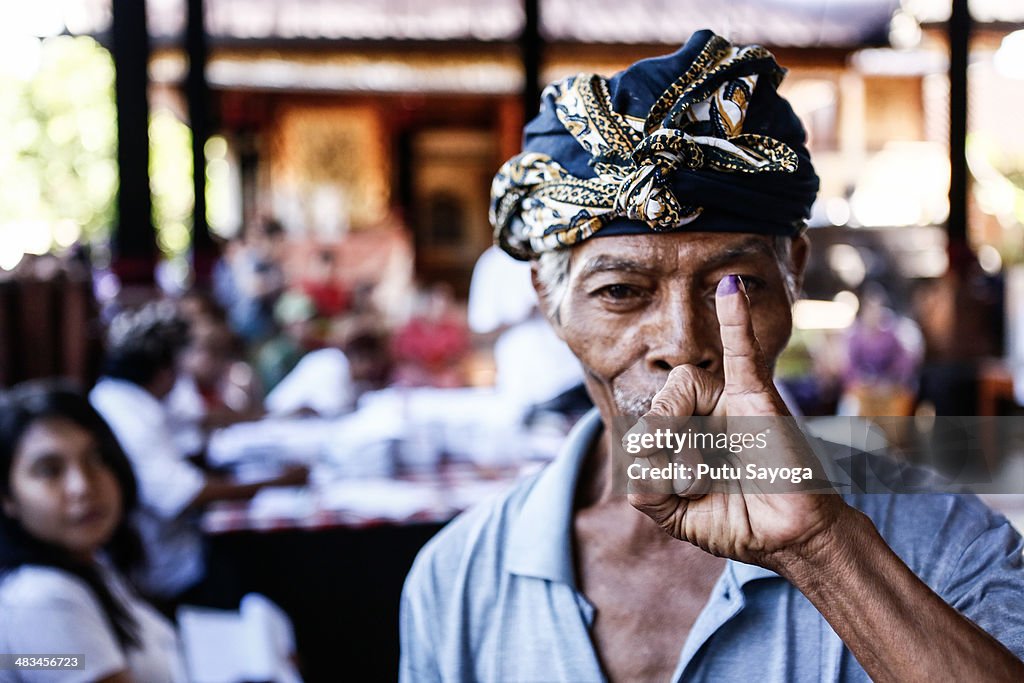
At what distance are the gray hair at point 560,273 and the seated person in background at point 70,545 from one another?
1.26 m

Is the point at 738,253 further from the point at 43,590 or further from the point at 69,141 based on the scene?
the point at 69,141

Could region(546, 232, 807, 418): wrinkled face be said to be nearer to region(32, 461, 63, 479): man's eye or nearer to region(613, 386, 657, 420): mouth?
region(613, 386, 657, 420): mouth

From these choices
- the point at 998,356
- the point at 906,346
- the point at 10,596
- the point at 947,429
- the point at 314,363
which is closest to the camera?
the point at 947,429

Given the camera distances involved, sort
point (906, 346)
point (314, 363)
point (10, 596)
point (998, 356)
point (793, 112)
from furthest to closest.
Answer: point (998, 356) → point (906, 346) → point (314, 363) → point (10, 596) → point (793, 112)

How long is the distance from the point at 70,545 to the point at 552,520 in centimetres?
160

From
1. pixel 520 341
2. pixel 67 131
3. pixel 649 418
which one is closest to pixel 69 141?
pixel 67 131

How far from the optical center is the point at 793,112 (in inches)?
51.8

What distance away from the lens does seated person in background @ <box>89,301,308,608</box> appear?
3463 mm

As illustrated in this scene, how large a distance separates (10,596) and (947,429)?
1.99 m

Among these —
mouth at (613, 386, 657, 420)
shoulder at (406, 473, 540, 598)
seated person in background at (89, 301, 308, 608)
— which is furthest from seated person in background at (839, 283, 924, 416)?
mouth at (613, 386, 657, 420)

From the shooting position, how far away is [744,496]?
921mm

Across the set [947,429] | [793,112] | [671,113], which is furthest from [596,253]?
[947,429]

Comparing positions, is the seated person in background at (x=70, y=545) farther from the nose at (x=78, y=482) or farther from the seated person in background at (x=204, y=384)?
the seated person in background at (x=204, y=384)

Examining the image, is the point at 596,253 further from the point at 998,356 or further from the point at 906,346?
the point at 998,356
